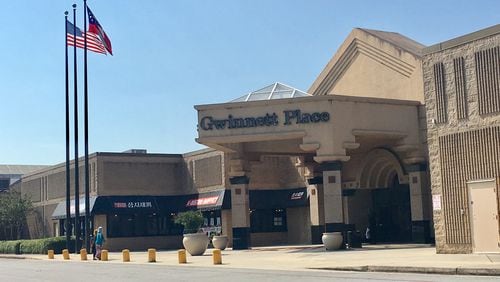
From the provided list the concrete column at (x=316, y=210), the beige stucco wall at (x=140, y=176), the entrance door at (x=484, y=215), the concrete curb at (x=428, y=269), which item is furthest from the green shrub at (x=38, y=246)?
the entrance door at (x=484, y=215)

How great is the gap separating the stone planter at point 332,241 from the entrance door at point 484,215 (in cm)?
865

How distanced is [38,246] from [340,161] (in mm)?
22576

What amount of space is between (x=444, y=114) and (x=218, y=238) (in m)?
15.5

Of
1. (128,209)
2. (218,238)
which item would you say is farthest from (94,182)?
(218,238)

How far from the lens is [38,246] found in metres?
47.9

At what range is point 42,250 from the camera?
4744 centimetres

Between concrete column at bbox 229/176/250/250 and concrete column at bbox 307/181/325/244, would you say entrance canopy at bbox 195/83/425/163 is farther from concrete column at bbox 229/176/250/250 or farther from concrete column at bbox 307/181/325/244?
concrete column at bbox 307/181/325/244

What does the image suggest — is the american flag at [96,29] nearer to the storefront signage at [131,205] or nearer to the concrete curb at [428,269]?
the storefront signage at [131,205]

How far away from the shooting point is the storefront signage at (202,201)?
4861 cm

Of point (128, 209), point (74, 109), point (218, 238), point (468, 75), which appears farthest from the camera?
point (128, 209)

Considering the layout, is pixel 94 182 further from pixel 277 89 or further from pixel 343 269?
pixel 343 269

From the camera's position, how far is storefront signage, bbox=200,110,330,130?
34969 millimetres

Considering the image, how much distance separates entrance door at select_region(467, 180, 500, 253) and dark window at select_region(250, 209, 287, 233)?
2419 cm

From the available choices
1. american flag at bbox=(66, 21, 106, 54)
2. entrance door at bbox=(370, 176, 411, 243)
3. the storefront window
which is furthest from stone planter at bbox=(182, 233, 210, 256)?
american flag at bbox=(66, 21, 106, 54)
